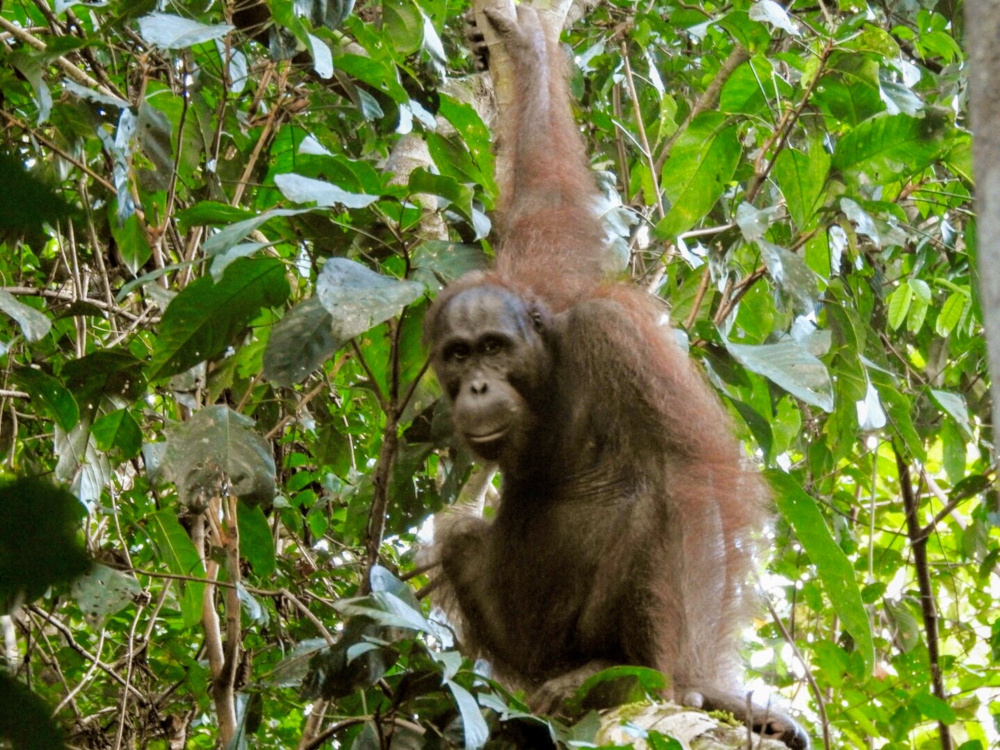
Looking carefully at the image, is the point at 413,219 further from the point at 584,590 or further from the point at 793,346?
the point at 584,590

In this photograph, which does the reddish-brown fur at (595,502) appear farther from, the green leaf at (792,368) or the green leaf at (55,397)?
the green leaf at (55,397)

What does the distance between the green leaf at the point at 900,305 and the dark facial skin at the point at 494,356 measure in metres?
1.30

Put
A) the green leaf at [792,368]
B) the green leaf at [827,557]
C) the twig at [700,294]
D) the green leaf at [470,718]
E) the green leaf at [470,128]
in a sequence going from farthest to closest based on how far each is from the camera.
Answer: the green leaf at [470,128], the twig at [700,294], the green leaf at [827,557], the green leaf at [792,368], the green leaf at [470,718]

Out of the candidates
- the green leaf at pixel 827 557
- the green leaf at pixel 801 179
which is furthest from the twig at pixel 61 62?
the green leaf at pixel 827 557

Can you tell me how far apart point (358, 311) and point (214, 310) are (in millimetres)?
593

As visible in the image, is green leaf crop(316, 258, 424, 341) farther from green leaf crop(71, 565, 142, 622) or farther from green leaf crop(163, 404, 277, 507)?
green leaf crop(71, 565, 142, 622)

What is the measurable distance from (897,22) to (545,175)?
7.15 feet

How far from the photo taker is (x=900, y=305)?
409 cm

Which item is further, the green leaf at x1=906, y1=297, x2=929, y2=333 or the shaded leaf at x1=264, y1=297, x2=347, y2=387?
the green leaf at x1=906, y1=297, x2=929, y2=333

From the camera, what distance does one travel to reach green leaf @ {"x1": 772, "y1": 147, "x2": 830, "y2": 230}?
3.33m

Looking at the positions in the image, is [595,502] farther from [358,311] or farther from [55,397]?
[55,397]

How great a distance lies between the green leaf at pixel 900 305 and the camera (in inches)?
160

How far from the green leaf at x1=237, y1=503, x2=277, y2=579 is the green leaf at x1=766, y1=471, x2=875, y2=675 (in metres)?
1.47

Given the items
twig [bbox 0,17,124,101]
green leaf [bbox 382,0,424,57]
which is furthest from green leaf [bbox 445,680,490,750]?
twig [bbox 0,17,124,101]
